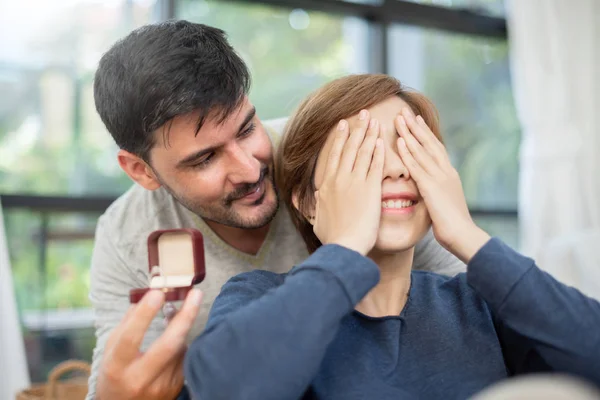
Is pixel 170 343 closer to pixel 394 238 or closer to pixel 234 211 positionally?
pixel 394 238

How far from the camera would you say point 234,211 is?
1534 mm

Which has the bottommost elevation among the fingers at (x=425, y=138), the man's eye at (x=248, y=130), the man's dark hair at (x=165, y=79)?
the man's eye at (x=248, y=130)

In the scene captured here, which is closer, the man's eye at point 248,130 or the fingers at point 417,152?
the fingers at point 417,152

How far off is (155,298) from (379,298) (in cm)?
45

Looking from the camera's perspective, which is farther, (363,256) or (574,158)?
(574,158)

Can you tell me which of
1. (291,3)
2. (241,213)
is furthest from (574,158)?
(241,213)

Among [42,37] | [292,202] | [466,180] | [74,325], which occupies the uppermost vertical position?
[42,37]

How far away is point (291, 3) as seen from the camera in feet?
10.6

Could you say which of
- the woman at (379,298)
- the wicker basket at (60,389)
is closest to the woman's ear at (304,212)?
the woman at (379,298)

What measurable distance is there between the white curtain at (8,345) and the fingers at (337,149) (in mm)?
1640

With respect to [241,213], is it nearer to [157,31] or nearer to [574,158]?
[157,31]

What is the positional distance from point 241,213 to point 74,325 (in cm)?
164

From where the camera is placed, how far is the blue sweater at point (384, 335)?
0.94 meters

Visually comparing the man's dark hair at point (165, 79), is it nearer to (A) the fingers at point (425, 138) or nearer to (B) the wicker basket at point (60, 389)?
(A) the fingers at point (425, 138)
